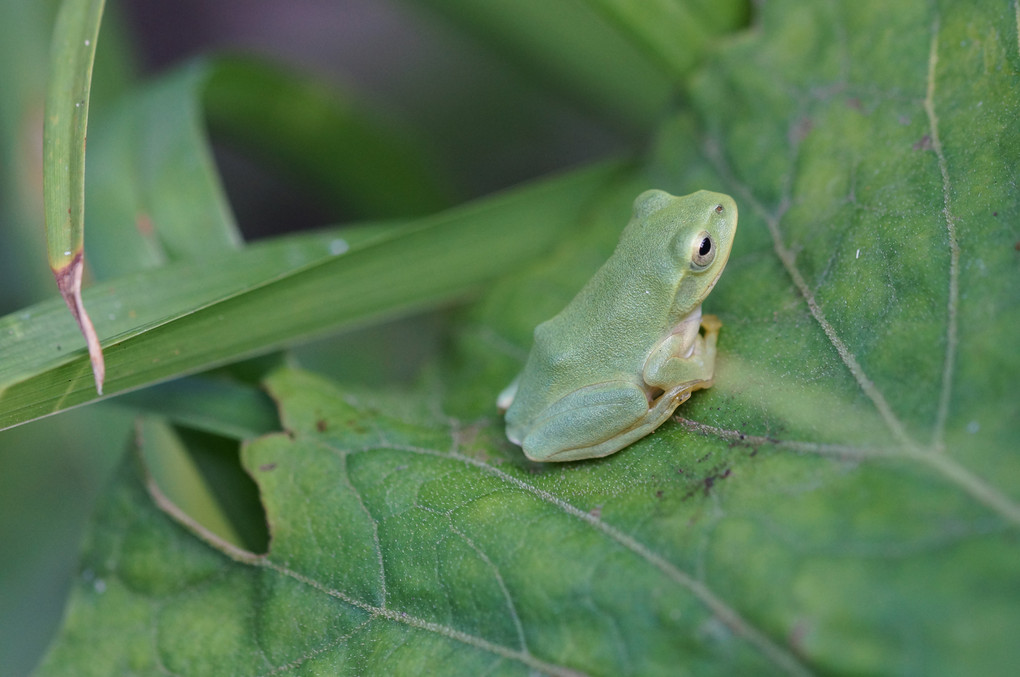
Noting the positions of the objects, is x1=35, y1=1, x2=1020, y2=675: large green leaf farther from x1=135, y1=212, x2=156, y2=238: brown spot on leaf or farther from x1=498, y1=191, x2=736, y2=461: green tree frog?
x1=135, y1=212, x2=156, y2=238: brown spot on leaf

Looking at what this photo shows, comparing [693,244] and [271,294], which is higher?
[693,244]

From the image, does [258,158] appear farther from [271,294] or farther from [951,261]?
[951,261]

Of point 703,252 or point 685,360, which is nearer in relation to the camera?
point 685,360

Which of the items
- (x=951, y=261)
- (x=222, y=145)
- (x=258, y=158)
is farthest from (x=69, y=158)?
(x=222, y=145)

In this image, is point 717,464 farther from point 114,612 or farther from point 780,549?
point 114,612

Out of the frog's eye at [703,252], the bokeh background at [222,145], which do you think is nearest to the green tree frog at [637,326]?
the frog's eye at [703,252]

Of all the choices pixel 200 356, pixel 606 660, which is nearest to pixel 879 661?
pixel 606 660

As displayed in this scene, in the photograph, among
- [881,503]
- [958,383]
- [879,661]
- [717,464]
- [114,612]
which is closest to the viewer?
[879,661]

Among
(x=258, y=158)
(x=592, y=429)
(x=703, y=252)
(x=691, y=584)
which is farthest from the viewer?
(x=258, y=158)
